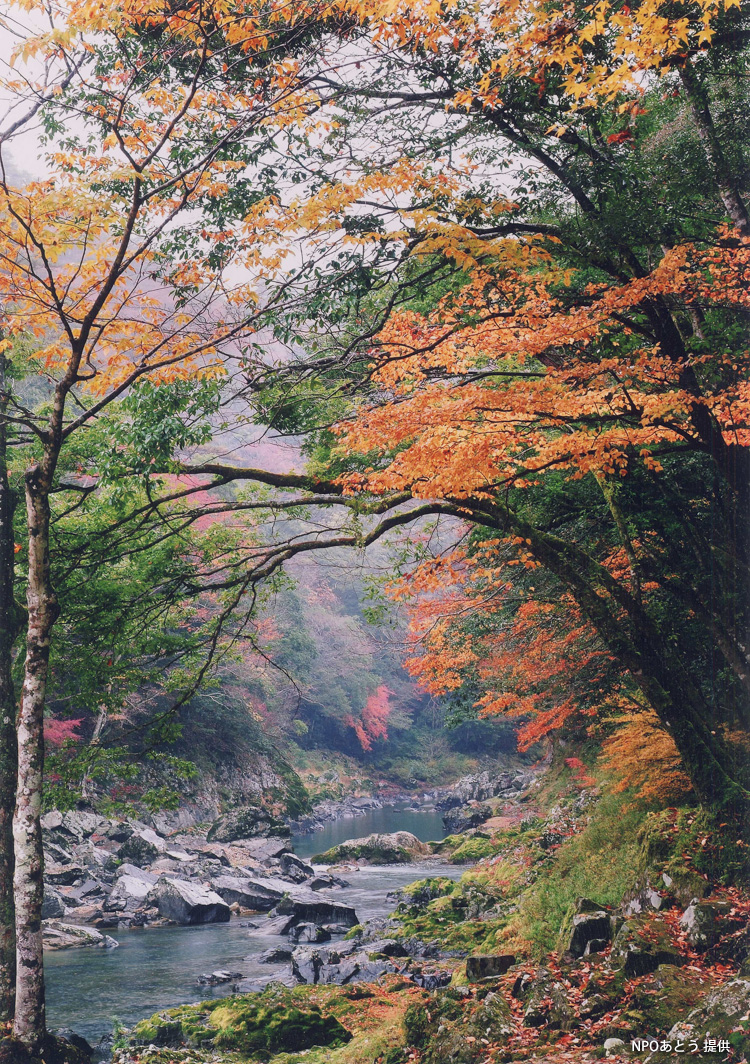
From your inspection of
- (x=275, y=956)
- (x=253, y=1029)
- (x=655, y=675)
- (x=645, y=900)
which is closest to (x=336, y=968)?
(x=275, y=956)

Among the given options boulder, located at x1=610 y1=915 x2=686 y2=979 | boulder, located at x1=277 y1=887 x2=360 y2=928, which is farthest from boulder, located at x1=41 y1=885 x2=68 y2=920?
boulder, located at x1=610 y1=915 x2=686 y2=979

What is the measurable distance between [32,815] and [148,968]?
7.40 metres

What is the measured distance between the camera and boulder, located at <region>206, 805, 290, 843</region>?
916 inches

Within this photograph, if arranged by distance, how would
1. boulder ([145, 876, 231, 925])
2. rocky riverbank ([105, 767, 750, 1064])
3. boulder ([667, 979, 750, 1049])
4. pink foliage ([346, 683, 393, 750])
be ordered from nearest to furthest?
1. boulder ([667, 979, 750, 1049])
2. rocky riverbank ([105, 767, 750, 1064])
3. boulder ([145, 876, 231, 925])
4. pink foliage ([346, 683, 393, 750])

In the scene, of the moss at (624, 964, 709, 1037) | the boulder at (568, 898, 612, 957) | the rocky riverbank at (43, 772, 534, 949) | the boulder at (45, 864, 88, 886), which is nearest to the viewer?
the moss at (624, 964, 709, 1037)

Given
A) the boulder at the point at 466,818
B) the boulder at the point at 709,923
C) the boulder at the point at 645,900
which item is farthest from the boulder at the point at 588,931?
the boulder at the point at 466,818

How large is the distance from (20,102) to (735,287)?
644cm

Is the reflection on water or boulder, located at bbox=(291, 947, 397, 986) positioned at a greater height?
boulder, located at bbox=(291, 947, 397, 986)

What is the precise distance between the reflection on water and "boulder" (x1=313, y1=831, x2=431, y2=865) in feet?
4.23

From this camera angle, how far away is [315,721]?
1679 inches

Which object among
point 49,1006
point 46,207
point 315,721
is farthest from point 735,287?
point 315,721

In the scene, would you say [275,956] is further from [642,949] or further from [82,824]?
[82,824]

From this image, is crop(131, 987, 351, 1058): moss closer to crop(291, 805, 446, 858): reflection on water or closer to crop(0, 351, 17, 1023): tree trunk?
crop(0, 351, 17, 1023): tree trunk

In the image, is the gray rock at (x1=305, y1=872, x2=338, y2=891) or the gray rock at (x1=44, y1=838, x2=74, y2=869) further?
the gray rock at (x1=305, y1=872, x2=338, y2=891)
